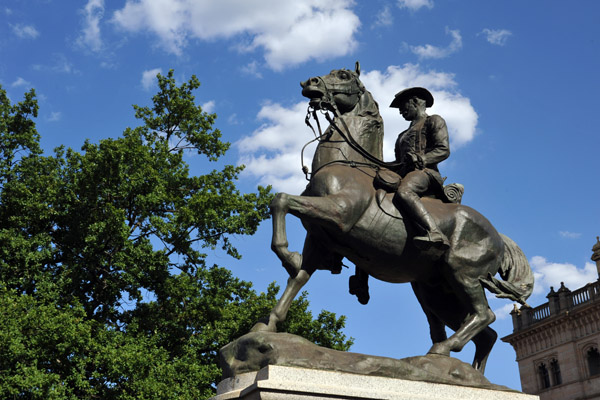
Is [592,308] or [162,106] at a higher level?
[592,308]

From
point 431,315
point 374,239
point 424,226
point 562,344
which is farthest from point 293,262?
point 562,344

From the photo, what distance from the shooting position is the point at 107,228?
19.6 m

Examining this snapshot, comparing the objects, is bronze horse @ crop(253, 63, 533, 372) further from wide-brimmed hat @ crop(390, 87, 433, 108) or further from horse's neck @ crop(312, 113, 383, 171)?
wide-brimmed hat @ crop(390, 87, 433, 108)

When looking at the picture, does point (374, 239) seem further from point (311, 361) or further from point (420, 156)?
point (311, 361)

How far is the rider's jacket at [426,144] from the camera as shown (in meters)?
7.20

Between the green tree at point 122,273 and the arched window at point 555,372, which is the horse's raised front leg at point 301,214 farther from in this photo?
the arched window at point 555,372

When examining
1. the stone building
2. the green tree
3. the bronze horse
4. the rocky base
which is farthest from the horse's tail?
the stone building

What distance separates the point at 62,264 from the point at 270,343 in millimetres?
16286

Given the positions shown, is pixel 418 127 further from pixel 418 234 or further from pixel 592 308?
pixel 592 308

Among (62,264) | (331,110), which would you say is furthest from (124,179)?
(331,110)

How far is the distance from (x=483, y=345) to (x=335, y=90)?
9.56 ft

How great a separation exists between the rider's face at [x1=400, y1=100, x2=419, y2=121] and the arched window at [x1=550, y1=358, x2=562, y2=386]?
4473 centimetres

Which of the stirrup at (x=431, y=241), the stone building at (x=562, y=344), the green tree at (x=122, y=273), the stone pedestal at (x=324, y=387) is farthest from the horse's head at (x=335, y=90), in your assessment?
the stone building at (x=562, y=344)

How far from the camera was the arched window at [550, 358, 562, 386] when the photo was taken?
47969 millimetres
